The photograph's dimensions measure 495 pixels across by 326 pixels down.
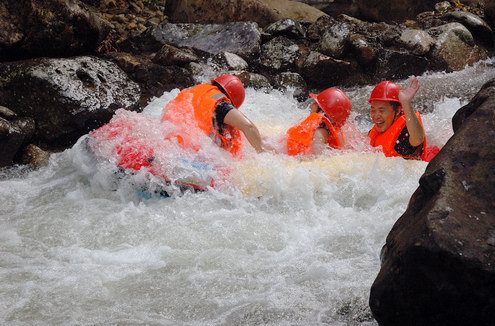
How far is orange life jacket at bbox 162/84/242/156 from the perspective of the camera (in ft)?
19.7

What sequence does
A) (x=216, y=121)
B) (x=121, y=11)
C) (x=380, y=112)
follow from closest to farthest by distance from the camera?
1. (x=216, y=121)
2. (x=380, y=112)
3. (x=121, y=11)

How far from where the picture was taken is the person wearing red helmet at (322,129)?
6.62 m

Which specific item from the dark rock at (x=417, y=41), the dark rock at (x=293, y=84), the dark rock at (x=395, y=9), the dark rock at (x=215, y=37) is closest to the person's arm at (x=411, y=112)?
the dark rock at (x=293, y=84)

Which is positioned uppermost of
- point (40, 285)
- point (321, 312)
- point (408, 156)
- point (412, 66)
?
point (412, 66)

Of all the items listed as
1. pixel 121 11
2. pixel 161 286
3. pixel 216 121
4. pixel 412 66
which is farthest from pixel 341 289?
pixel 121 11

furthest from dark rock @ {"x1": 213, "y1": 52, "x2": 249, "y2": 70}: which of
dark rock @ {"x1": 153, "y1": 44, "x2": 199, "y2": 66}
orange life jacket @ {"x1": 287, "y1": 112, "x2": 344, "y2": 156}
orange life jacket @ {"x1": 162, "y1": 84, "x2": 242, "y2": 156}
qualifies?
orange life jacket @ {"x1": 162, "y1": 84, "x2": 242, "y2": 156}

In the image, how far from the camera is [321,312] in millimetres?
3734

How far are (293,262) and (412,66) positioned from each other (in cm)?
703

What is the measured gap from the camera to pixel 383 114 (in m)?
6.61

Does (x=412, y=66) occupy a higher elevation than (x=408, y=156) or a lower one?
higher

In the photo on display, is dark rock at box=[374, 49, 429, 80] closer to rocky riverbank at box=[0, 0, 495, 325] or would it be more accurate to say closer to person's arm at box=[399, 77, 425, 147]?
rocky riverbank at box=[0, 0, 495, 325]

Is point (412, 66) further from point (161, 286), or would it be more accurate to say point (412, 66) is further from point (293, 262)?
point (161, 286)

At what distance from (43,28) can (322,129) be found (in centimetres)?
458

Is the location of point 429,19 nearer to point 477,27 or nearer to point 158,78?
point 477,27
